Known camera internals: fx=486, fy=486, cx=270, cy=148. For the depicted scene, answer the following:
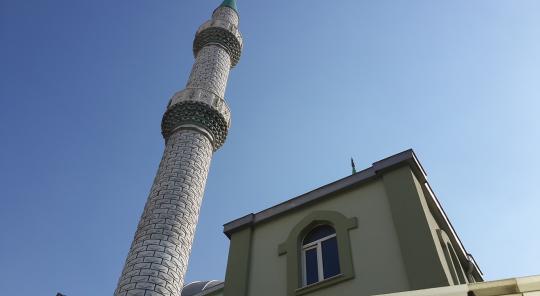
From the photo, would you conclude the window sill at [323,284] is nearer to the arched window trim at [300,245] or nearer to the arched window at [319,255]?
the arched window trim at [300,245]

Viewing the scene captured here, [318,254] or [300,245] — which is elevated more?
[300,245]

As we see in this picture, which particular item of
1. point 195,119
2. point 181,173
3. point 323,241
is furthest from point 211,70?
point 323,241

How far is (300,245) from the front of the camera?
310 inches

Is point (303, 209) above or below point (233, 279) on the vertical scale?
above

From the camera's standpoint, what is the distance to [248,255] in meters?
8.27

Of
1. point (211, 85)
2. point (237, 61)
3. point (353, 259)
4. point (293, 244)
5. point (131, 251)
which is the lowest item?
point (353, 259)

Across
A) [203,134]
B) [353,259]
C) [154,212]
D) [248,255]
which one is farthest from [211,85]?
[353,259]

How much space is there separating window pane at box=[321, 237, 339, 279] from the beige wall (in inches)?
13.3

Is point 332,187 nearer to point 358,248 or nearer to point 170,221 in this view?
point 358,248

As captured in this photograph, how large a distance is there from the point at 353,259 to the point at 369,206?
951 mm

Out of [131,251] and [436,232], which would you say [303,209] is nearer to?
[436,232]

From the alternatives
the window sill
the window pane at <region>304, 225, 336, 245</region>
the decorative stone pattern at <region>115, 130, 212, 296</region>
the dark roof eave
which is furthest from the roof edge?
the window sill

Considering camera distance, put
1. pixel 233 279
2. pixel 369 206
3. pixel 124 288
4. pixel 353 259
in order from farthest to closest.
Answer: pixel 124 288
pixel 233 279
pixel 369 206
pixel 353 259

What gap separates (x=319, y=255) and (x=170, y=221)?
12.0 ft
